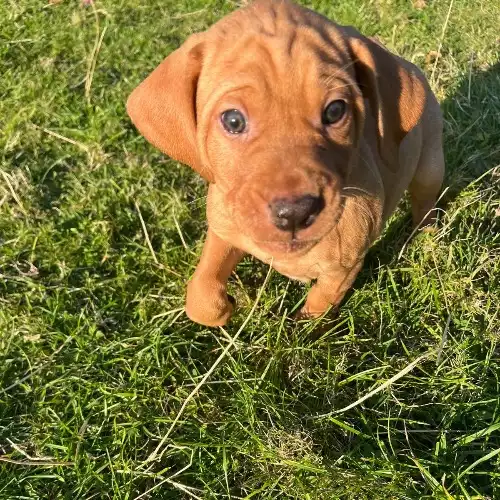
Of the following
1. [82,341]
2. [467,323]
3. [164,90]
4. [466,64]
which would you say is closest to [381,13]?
[466,64]

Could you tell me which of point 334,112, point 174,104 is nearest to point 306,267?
point 334,112

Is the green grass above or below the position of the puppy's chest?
below

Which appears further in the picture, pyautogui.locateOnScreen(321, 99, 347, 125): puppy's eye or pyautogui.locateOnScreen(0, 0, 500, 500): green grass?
pyautogui.locateOnScreen(0, 0, 500, 500): green grass

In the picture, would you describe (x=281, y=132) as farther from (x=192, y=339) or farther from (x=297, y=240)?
(x=192, y=339)

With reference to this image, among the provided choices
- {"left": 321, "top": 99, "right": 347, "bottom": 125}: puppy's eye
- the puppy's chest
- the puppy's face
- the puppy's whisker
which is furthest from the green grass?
{"left": 321, "top": 99, "right": 347, "bottom": 125}: puppy's eye

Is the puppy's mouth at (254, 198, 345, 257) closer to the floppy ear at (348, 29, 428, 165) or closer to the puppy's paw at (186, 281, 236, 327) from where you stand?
the floppy ear at (348, 29, 428, 165)

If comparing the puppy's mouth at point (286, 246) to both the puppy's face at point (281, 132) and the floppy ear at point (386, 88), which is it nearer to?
the puppy's face at point (281, 132)

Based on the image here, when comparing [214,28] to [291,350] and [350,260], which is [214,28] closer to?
[350,260]

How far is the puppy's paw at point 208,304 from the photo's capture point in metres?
3.68

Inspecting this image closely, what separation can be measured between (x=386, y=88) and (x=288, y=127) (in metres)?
0.67

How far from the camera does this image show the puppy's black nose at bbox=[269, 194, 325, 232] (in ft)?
8.36

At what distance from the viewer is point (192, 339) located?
155 inches

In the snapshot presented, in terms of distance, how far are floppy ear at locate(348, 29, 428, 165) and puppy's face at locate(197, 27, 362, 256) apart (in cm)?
17

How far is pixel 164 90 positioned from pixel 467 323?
2.31 meters
